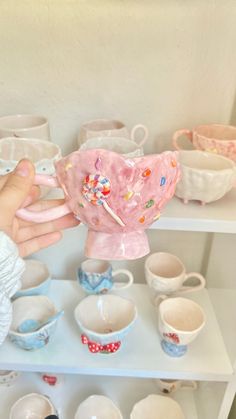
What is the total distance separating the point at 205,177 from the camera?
57 centimetres

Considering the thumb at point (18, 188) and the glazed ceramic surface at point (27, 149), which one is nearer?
the thumb at point (18, 188)

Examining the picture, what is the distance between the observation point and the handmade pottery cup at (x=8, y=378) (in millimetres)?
919

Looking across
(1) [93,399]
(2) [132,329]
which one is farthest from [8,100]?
(1) [93,399]

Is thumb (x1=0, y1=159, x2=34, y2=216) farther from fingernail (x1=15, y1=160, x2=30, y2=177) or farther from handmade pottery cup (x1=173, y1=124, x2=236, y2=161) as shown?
handmade pottery cup (x1=173, y1=124, x2=236, y2=161)

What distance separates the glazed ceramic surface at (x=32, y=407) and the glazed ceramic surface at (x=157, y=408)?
17 centimetres

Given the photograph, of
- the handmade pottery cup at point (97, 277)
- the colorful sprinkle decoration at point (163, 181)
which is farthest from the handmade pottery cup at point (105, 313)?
the colorful sprinkle decoration at point (163, 181)

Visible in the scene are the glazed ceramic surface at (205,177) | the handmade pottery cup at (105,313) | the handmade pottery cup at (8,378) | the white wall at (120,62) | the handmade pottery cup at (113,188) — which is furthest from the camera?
the handmade pottery cup at (8,378)

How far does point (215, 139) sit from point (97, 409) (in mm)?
598

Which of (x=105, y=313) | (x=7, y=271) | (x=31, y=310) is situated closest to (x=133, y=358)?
(x=105, y=313)

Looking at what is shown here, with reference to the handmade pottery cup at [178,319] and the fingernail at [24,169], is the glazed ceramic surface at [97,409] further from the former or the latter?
the fingernail at [24,169]

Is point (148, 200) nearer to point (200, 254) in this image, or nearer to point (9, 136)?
point (9, 136)

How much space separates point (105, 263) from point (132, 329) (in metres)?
0.16

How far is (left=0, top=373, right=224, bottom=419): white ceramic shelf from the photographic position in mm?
877

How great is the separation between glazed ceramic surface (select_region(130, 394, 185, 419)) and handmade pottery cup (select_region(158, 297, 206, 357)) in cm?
19
